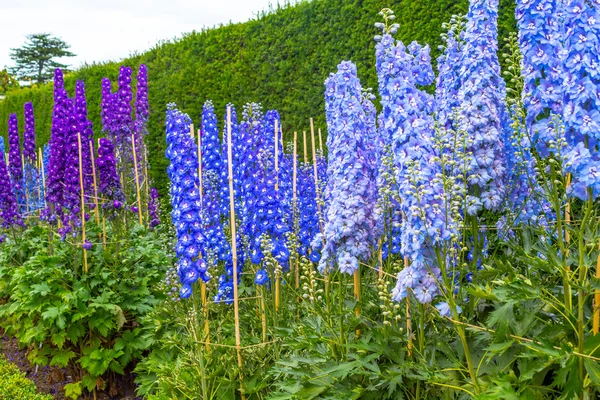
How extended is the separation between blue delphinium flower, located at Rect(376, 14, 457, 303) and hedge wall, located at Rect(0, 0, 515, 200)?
3845 millimetres

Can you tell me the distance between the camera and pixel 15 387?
4.81m

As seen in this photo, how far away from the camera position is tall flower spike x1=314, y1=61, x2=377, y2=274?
267cm

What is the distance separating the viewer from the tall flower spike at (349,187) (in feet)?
8.77

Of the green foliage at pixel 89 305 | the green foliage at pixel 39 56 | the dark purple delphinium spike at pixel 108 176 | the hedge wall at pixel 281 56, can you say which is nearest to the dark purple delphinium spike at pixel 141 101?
the dark purple delphinium spike at pixel 108 176

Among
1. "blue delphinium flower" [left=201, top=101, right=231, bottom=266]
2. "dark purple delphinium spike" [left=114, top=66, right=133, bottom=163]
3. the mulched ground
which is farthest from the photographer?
"dark purple delphinium spike" [left=114, top=66, right=133, bottom=163]

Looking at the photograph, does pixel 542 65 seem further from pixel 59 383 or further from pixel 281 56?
pixel 281 56

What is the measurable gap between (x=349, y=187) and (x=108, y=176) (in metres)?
3.40

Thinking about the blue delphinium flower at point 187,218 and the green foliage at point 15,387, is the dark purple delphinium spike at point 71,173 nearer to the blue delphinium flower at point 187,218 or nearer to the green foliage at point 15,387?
the green foliage at point 15,387

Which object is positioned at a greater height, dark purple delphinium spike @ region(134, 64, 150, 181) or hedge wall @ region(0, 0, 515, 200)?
hedge wall @ region(0, 0, 515, 200)

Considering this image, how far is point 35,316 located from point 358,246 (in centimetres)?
363

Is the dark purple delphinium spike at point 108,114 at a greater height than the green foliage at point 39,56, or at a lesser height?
lesser

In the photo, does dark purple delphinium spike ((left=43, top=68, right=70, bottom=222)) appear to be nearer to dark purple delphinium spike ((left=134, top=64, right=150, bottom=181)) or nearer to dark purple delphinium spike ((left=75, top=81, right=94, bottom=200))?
dark purple delphinium spike ((left=75, top=81, right=94, bottom=200))

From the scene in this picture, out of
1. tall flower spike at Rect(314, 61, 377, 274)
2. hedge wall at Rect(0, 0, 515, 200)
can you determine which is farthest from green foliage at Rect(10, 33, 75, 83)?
tall flower spike at Rect(314, 61, 377, 274)

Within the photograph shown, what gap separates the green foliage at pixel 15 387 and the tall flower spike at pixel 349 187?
3.36 m
